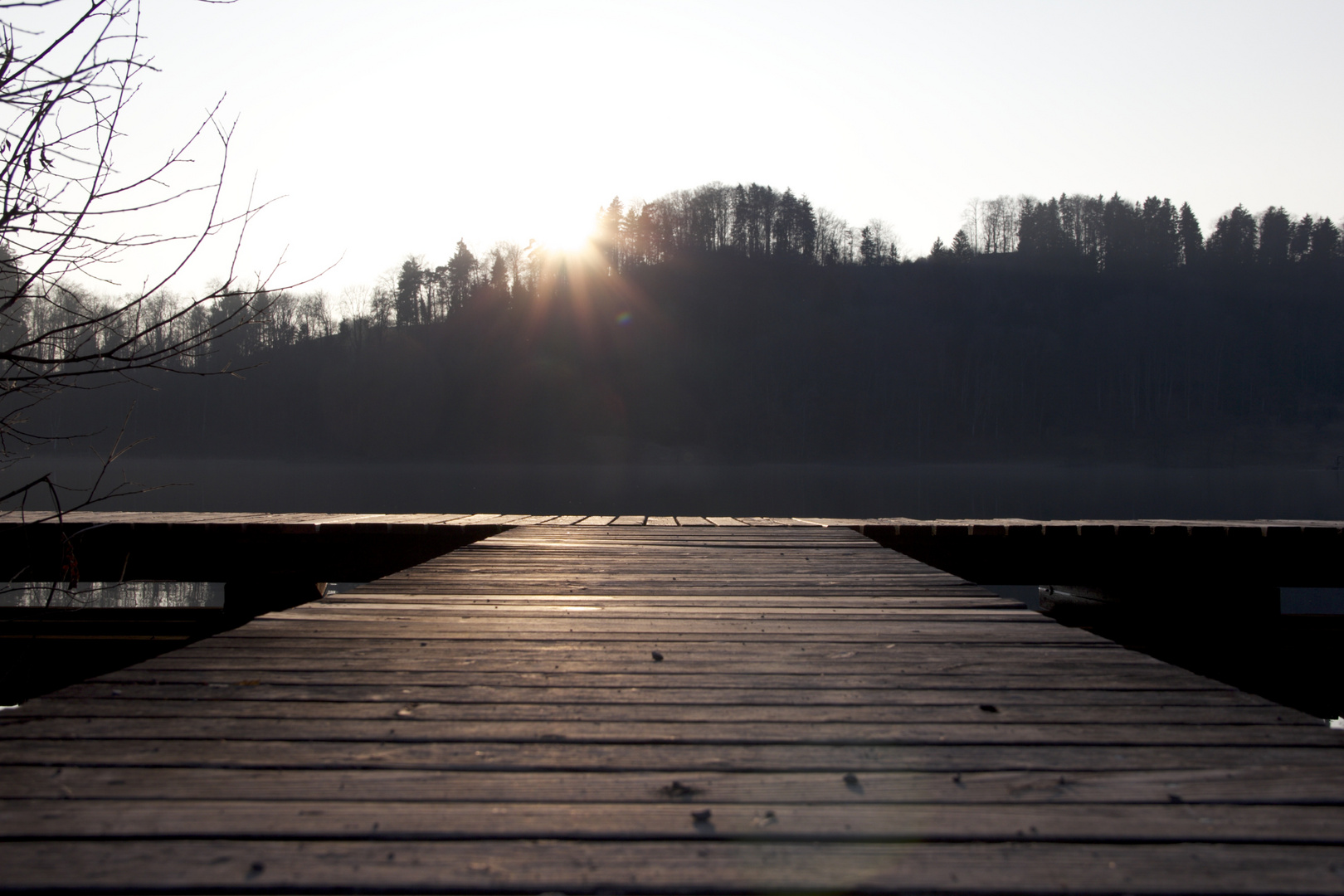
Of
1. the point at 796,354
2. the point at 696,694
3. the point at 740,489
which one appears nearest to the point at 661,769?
the point at 696,694

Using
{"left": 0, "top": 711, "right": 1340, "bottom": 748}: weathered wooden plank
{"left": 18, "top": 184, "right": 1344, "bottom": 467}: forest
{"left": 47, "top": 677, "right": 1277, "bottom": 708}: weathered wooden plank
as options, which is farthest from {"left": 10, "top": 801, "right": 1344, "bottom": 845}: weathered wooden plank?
{"left": 18, "top": 184, "right": 1344, "bottom": 467}: forest

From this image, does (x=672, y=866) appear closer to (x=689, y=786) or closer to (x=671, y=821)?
(x=671, y=821)

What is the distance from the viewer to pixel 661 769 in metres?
1.84

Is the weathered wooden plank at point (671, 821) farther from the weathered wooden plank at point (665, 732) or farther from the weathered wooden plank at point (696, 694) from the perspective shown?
the weathered wooden plank at point (696, 694)

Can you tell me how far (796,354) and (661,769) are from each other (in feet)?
247

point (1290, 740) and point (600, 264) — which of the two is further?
point (600, 264)

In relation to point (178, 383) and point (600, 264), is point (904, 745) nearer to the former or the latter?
point (600, 264)

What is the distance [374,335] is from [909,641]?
267ft

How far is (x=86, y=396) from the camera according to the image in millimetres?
72062

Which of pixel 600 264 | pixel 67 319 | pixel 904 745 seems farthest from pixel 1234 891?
pixel 600 264

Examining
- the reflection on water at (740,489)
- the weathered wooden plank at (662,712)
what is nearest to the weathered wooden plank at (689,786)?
the weathered wooden plank at (662,712)

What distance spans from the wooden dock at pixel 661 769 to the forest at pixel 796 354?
6062cm

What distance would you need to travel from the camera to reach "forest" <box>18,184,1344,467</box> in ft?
223

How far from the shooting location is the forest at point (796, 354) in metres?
67.9
